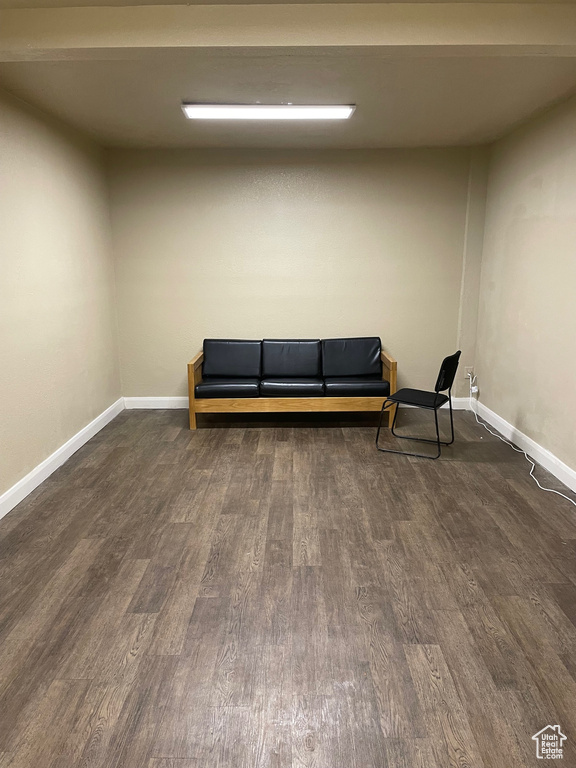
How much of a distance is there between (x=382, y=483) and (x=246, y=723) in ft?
6.98

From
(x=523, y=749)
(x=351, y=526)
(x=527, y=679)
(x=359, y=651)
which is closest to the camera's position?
(x=523, y=749)

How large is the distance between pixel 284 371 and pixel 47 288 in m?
2.29

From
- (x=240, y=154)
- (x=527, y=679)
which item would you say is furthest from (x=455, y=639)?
(x=240, y=154)

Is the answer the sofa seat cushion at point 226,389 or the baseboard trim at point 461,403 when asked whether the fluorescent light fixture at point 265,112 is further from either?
the baseboard trim at point 461,403

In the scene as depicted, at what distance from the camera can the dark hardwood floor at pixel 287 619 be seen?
1734 millimetres

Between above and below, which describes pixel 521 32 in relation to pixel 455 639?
above

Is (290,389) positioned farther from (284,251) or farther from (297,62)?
(297,62)

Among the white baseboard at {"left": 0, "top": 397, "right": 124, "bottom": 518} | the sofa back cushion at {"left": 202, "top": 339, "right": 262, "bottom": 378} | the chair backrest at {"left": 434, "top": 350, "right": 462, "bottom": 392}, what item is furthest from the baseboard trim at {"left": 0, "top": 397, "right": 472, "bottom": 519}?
the chair backrest at {"left": 434, "top": 350, "right": 462, "bottom": 392}

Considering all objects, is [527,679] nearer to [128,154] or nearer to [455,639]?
[455,639]

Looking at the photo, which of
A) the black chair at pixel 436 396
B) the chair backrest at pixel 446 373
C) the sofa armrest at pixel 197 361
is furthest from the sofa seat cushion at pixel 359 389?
the sofa armrest at pixel 197 361

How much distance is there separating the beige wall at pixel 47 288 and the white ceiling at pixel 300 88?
0.34 meters

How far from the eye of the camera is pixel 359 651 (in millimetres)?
2105

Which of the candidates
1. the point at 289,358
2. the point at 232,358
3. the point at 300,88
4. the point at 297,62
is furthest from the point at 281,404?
the point at 297,62

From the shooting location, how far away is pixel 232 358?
5215mm
